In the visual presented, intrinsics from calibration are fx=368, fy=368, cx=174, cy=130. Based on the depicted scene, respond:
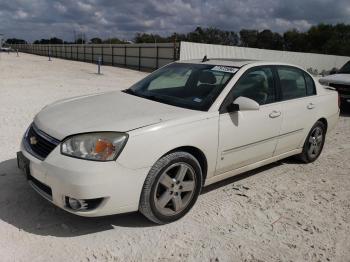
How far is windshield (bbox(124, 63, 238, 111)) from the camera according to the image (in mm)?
3918

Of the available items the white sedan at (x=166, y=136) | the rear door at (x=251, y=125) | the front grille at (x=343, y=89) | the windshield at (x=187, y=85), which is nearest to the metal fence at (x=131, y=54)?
the front grille at (x=343, y=89)

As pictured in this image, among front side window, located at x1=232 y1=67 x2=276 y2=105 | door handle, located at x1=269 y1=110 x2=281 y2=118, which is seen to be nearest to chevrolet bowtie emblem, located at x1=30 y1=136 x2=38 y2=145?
front side window, located at x1=232 y1=67 x2=276 y2=105

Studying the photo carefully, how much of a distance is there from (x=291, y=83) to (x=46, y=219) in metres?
3.48

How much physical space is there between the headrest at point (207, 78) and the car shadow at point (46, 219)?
1.66 m

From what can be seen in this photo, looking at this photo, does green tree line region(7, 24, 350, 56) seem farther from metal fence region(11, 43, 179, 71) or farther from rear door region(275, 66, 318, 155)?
rear door region(275, 66, 318, 155)

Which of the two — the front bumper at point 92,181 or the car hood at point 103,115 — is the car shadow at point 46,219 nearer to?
the front bumper at point 92,181

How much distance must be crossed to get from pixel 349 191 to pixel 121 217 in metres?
2.88

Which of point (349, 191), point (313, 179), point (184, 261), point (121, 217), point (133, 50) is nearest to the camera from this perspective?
point (184, 261)

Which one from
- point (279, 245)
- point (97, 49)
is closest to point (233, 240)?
point (279, 245)

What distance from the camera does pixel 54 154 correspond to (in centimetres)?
310

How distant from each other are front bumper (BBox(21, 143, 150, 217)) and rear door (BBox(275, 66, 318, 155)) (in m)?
2.30

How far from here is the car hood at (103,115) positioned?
324 centimetres

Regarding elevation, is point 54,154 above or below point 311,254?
above

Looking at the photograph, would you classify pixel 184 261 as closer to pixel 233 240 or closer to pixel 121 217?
pixel 233 240
